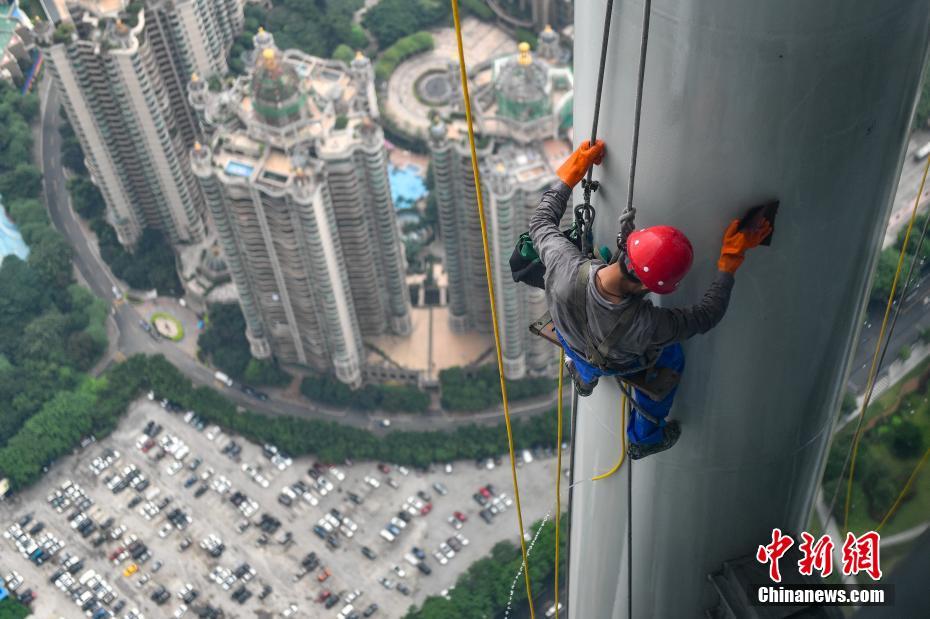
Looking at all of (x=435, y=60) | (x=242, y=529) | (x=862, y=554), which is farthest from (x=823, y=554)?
(x=435, y=60)

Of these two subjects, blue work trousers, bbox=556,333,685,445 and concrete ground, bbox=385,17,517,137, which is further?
concrete ground, bbox=385,17,517,137

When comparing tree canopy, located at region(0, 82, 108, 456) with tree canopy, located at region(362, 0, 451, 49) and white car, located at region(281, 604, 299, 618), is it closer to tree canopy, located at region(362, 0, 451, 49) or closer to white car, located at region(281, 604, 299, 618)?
white car, located at region(281, 604, 299, 618)

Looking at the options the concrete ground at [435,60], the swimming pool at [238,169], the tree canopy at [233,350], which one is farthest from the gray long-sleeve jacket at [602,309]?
the concrete ground at [435,60]

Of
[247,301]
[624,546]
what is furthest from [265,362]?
[624,546]

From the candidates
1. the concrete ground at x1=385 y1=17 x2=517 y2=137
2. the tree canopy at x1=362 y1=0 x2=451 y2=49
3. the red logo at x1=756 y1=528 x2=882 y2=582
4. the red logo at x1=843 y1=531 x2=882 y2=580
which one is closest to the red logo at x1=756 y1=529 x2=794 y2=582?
the red logo at x1=756 y1=528 x2=882 y2=582

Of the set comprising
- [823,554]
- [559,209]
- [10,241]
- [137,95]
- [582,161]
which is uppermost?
[582,161]

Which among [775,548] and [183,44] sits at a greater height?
[775,548]

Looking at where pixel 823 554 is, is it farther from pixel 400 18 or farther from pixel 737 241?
pixel 400 18
